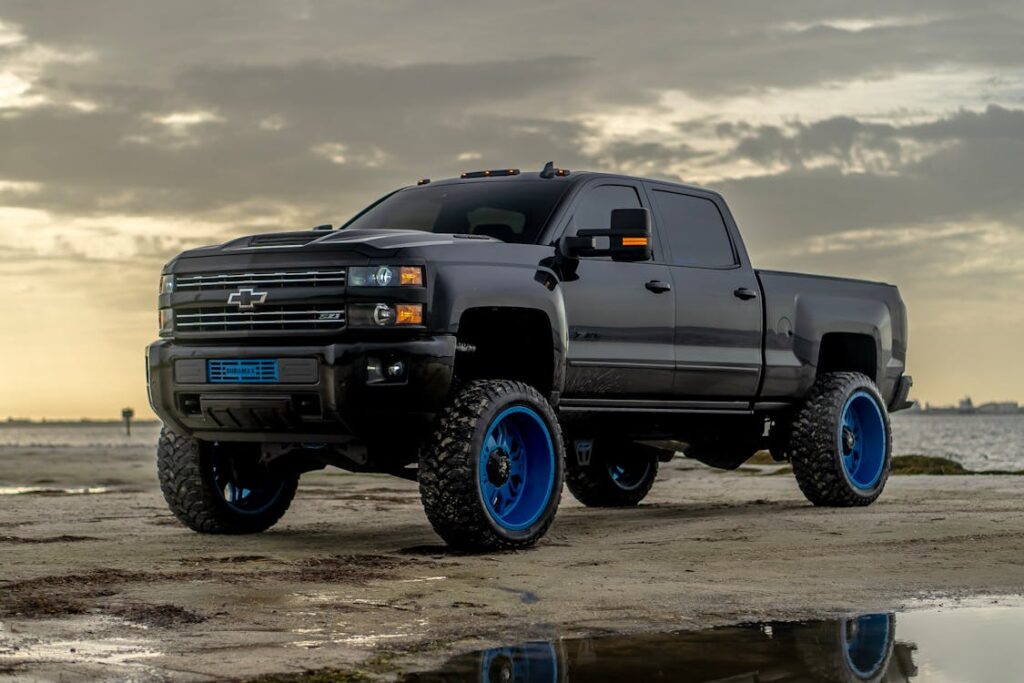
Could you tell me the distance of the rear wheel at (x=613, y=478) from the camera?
12664mm

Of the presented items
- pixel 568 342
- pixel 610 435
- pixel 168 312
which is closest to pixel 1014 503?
pixel 610 435

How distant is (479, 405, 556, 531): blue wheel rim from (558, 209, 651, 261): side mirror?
1.07 m

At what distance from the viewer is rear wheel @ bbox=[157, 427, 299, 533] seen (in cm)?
968

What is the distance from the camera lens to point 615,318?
9570 mm

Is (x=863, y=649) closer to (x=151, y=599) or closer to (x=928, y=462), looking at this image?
(x=151, y=599)

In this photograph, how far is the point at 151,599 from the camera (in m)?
6.52

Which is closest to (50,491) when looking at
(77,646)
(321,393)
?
(321,393)

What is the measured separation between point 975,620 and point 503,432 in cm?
347

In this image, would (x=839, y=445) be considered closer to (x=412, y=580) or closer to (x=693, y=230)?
(x=693, y=230)

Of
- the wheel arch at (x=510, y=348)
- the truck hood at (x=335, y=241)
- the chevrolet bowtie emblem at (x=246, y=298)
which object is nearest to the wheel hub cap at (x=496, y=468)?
the wheel arch at (x=510, y=348)

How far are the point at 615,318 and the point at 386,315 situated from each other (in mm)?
1991

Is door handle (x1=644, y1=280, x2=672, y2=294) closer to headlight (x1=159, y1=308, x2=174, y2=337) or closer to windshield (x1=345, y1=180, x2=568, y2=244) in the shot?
windshield (x1=345, y1=180, x2=568, y2=244)

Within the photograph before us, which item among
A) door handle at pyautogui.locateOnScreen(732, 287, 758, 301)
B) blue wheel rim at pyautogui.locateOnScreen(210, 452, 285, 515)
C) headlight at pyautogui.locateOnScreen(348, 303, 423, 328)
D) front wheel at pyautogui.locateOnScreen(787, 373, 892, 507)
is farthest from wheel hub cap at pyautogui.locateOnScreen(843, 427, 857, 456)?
headlight at pyautogui.locateOnScreen(348, 303, 423, 328)

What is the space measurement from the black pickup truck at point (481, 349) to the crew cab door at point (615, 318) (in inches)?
0.6
